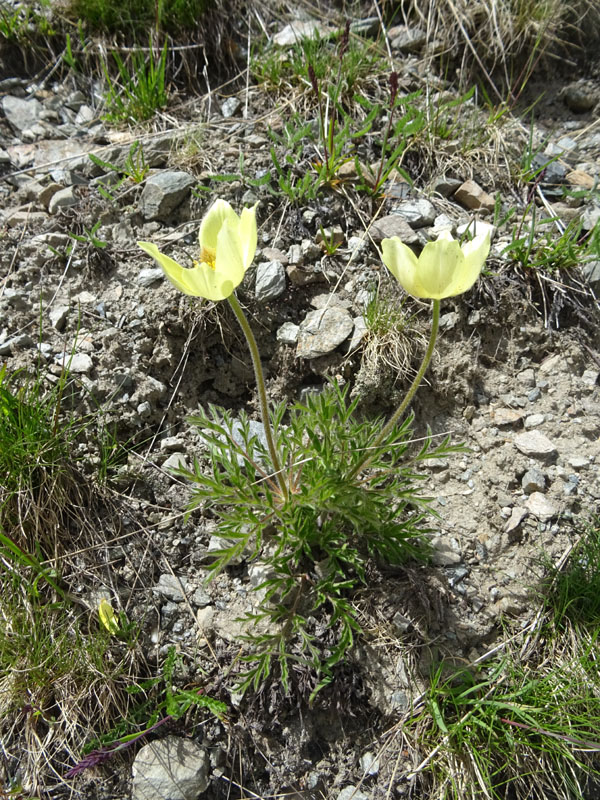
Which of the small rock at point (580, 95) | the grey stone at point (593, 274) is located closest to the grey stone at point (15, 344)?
the grey stone at point (593, 274)

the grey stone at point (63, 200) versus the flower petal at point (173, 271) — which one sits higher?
the flower petal at point (173, 271)

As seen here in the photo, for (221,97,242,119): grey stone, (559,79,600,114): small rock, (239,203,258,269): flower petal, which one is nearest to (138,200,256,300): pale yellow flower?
(239,203,258,269): flower petal

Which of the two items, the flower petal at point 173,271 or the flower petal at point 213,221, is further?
the flower petal at point 213,221

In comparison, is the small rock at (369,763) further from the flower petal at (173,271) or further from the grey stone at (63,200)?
the grey stone at (63,200)

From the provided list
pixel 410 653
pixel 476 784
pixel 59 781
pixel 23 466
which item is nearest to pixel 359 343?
pixel 410 653

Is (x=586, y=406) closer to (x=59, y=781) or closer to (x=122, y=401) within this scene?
(x=122, y=401)
